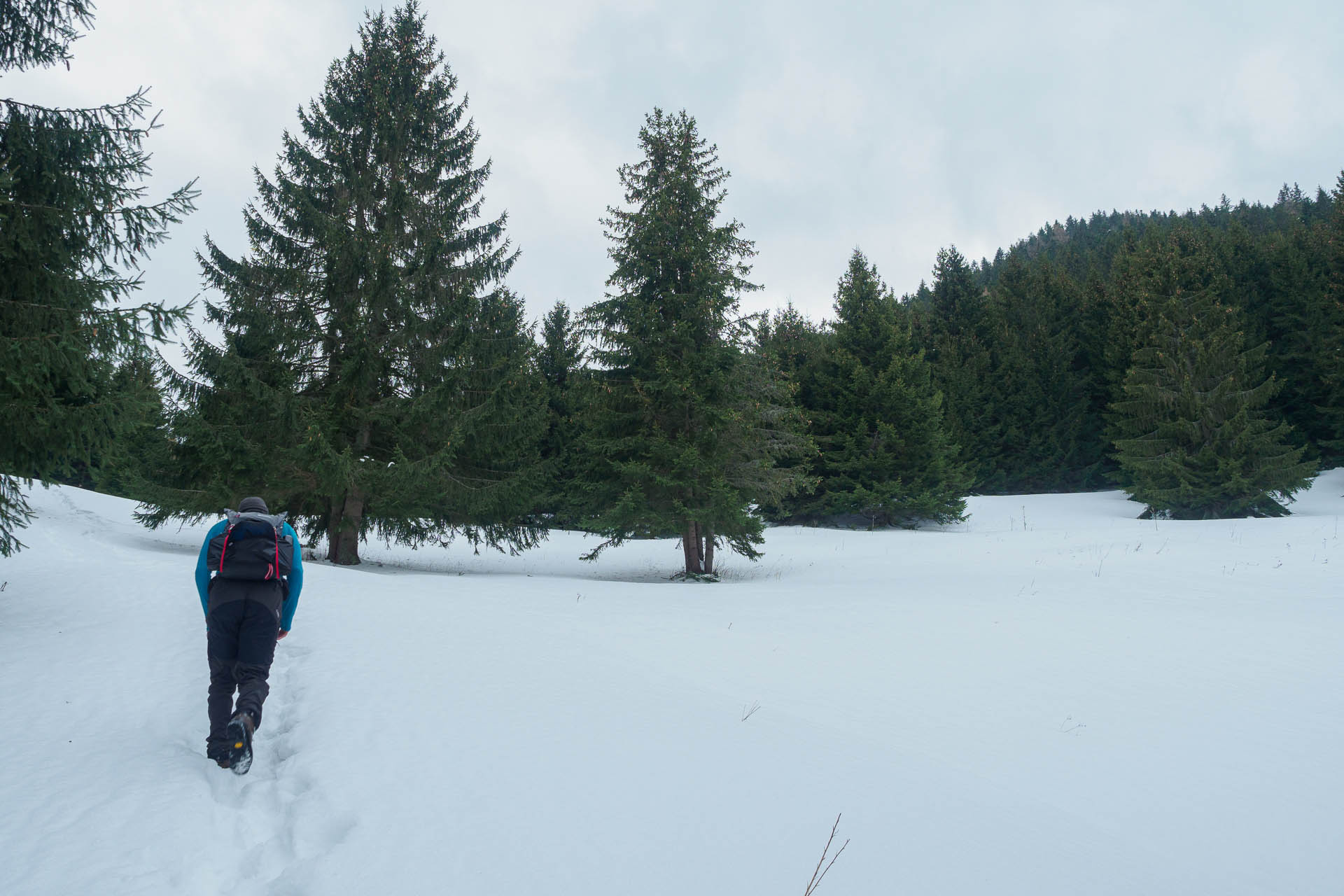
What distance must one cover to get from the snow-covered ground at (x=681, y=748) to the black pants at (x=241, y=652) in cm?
37

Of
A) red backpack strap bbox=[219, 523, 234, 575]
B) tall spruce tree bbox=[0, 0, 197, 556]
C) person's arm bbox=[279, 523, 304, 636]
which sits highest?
tall spruce tree bbox=[0, 0, 197, 556]

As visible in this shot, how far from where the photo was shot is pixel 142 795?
3.45 meters

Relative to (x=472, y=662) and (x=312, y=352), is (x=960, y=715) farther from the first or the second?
(x=312, y=352)

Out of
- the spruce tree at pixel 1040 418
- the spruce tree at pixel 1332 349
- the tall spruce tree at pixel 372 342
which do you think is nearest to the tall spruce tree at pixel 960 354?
the spruce tree at pixel 1040 418

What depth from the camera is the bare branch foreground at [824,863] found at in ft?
9.69

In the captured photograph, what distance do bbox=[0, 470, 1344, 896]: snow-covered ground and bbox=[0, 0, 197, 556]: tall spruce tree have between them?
196 centimetres

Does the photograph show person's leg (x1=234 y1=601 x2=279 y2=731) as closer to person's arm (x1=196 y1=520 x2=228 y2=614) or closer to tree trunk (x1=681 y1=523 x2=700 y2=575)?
person's arm (x1=196 y1=520 x2=228 y2=614)

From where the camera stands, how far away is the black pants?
4.08 metres

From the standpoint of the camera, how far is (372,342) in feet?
44.8

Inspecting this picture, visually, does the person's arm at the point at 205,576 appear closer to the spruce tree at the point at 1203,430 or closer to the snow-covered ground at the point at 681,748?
the snow-covered ground at the point at 681,748

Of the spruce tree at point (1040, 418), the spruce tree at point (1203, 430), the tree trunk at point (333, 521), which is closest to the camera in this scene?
the tree trunk at point (333, 521)

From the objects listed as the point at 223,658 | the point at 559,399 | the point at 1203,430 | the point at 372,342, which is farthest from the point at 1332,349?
the point at 223,658

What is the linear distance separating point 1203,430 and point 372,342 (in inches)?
1096

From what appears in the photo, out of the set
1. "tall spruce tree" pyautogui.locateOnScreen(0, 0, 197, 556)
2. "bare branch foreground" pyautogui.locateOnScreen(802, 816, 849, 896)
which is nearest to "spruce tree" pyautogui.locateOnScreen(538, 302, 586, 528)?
"tall spruce tree" pyautogui.locateOnScreen(0, 0, 197, 556)
